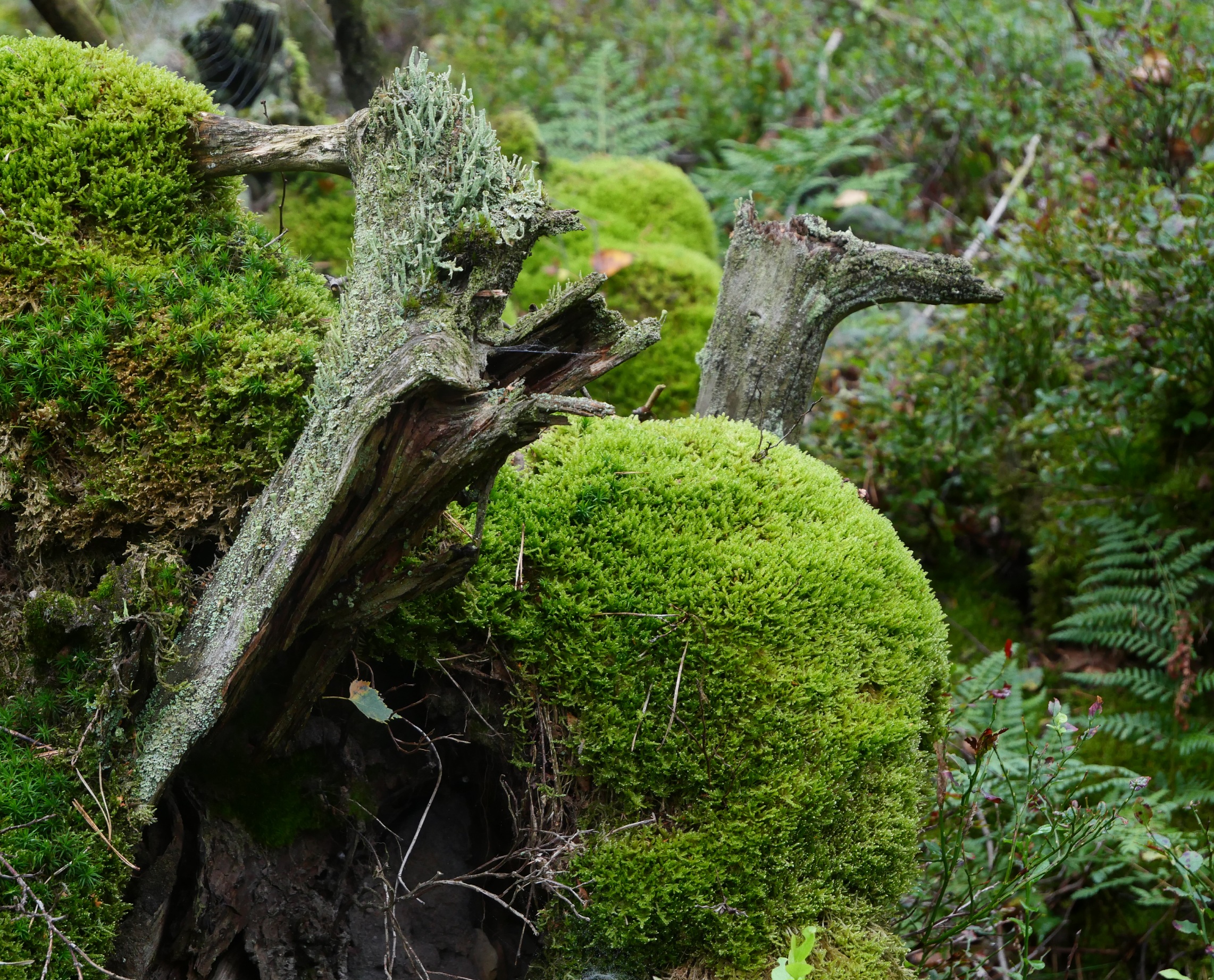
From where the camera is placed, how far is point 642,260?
5.86 meters

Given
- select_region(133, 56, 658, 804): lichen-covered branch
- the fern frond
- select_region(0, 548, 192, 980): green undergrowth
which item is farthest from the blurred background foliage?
select_region(0, 548, 192, 980): green undergrowth

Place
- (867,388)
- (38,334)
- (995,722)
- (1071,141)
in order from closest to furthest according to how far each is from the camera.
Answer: (38,334), (995,722), (867,388), (1071,141)

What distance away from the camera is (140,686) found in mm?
2475

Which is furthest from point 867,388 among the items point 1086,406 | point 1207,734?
point 1207,734

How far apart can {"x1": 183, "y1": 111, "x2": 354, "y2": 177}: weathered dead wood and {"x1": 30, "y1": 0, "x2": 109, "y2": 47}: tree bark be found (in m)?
2.60

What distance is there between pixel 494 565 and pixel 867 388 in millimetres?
3279

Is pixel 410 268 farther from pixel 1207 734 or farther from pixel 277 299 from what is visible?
pixel 1207 734

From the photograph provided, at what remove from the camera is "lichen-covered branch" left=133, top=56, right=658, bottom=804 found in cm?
234

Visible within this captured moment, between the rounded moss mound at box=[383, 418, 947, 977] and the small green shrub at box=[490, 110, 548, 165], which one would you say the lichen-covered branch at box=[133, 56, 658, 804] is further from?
the small green shrub at box=[490, 110, 548, 165]

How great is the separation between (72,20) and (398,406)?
4239 mm

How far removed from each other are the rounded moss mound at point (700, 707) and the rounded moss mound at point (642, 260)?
2.19 metres

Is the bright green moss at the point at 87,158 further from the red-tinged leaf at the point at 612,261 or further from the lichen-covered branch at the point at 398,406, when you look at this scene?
the red-tinged leaf at the point at 612,261

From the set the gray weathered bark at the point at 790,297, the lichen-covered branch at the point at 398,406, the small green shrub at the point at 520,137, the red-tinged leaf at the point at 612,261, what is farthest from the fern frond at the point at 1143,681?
the small green shrub at the point at 520,137

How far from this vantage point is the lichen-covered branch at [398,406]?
2.34m
